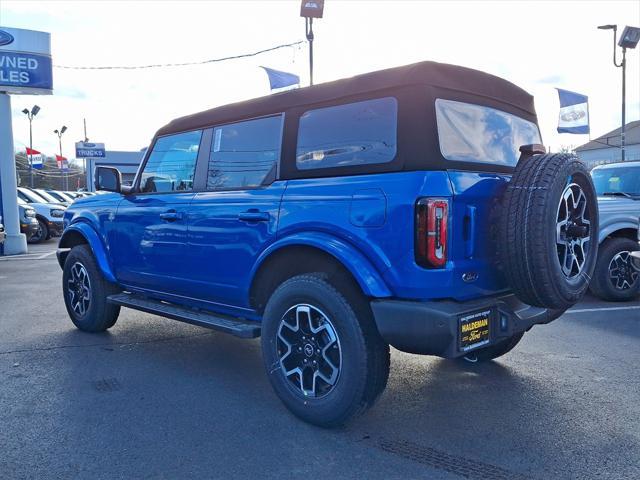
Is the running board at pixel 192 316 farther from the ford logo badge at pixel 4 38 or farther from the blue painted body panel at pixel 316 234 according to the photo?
the ford logo badge at pixel 4 38

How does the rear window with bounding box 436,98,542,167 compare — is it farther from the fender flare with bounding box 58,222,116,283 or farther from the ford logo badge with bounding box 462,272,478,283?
the fender flare with bounding box 58,222,116,283

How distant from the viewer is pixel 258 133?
402 centimetres

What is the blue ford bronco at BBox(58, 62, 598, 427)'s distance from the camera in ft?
9.80

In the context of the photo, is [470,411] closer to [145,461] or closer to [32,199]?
[145,461]

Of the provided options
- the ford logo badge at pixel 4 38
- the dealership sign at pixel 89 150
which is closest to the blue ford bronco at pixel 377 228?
the ford logo badge at pixel 4 38

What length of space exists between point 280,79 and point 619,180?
930 centimetres

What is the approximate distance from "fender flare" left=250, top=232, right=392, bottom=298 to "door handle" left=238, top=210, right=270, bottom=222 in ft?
1.16

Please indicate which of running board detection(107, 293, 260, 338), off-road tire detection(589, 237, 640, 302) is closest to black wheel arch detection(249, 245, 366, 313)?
running board detection(107, 293, 260, 338)

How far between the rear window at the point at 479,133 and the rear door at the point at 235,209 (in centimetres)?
110

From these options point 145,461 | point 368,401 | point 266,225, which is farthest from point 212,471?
point 266,225

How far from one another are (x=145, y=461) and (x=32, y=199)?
54.8 feet

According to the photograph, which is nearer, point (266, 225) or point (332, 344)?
point (332, 344)

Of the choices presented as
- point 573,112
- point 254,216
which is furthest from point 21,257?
point 573,112

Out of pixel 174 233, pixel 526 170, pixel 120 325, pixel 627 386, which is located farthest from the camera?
pixel 120 325
